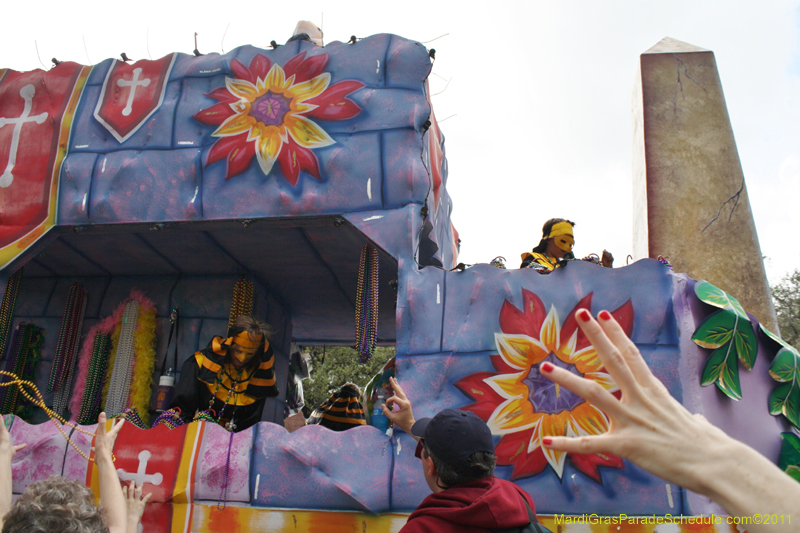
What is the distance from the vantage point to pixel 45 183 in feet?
15.8

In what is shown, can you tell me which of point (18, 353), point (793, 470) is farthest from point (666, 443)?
point (18, 353)

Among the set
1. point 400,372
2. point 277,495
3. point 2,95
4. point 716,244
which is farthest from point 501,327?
point 2,95

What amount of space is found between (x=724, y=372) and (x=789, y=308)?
9.75 m

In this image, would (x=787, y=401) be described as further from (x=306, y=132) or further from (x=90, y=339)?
(x=90, y=339)

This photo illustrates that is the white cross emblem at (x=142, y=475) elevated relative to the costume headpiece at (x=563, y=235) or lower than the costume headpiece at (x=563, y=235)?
lower

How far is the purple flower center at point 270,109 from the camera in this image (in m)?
4.58

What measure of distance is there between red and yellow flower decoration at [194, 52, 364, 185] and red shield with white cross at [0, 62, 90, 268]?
1308 mm

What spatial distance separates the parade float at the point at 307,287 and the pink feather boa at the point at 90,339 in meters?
0.02

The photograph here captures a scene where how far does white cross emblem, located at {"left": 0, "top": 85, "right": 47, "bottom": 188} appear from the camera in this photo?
193 inches

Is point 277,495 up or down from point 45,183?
down

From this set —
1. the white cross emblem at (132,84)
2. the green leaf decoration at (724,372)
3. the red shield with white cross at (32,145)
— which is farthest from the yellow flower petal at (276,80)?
the green leaf decoration at (724,372)

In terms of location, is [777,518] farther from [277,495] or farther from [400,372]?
[277,495]

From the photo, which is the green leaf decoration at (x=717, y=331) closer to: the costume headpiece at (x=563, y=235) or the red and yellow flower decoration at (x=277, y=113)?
the costume headpiece at (x=563, y=235)

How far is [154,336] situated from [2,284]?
157 cm
